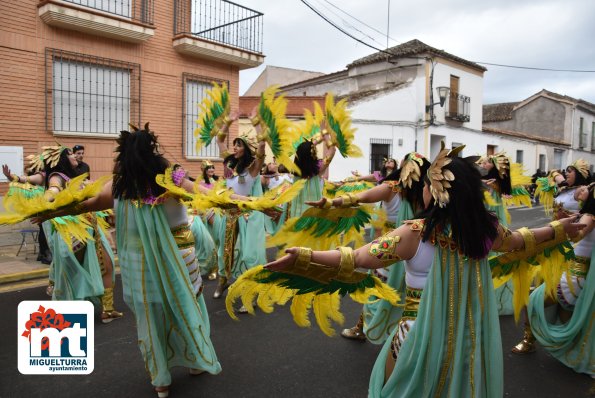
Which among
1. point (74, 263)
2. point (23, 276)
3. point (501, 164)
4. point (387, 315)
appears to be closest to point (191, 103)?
point (23, 276)

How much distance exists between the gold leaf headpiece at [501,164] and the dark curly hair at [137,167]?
404 centimetres

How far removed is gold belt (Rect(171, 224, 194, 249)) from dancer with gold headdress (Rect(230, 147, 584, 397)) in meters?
1.43

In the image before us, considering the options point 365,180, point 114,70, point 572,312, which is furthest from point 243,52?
point 572,312

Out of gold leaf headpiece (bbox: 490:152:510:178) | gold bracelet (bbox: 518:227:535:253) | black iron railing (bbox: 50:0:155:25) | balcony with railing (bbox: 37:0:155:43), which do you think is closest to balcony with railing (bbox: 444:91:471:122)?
black iron railing (bbox: 50:0:155:25)

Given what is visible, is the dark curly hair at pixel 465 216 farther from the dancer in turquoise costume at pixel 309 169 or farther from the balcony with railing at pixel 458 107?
the balcony with railing at pixel 458 107

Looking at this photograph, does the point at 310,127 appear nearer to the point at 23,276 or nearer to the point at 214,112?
the point at 214,112

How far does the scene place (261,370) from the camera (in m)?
3.95

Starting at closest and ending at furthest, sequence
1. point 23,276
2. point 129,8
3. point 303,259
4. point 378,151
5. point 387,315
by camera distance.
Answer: point 303,259 < point 387,315 < point 23,276 < point 129,8 < point 378,151

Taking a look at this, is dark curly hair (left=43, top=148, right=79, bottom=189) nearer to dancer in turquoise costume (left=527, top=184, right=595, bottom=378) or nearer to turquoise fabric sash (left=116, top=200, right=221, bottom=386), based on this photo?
turquoise fabric sash (left=116, top=200, right=221, bottom=386)

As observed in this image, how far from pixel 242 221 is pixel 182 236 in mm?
2286

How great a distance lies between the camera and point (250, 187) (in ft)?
19.3

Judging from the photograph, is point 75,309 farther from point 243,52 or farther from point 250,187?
point 243,52

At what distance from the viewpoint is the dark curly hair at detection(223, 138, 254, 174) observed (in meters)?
5.76

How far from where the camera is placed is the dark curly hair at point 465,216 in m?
2.31
